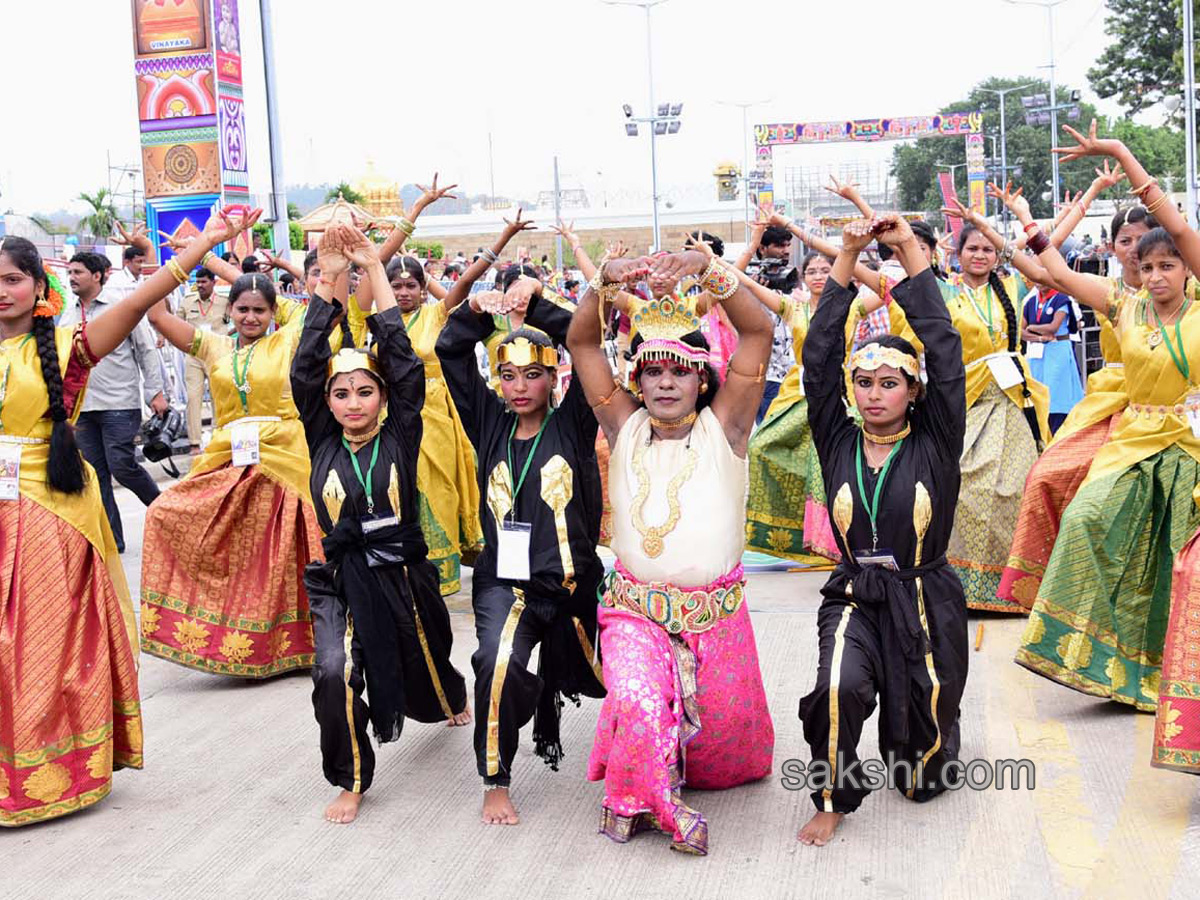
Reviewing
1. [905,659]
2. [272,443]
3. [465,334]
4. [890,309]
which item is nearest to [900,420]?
[905,659]

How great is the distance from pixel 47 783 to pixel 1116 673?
3.85 m

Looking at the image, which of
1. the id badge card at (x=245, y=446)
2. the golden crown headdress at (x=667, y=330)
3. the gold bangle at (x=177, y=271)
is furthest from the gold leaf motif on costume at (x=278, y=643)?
the golden crown headdress at (x=667, y=330)

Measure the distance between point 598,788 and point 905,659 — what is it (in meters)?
1.18

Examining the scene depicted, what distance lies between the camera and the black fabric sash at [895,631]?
425 centimetres

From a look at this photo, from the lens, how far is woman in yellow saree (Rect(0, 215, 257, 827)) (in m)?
4.48

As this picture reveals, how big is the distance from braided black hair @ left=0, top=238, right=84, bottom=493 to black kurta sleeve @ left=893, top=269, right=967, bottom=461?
9.09 feet

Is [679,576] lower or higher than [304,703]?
higher

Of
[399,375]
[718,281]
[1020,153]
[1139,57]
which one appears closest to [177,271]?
[399,375]

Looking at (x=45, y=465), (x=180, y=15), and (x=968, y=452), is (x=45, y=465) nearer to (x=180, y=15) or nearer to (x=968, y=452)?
(x=968, y=452)

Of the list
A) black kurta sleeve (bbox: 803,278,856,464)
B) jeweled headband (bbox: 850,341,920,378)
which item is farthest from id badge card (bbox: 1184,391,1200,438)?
black kurta sleeve (bbox: 803,278,856,464)

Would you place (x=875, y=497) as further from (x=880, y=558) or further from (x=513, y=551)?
Answer: (x=513, y=551)

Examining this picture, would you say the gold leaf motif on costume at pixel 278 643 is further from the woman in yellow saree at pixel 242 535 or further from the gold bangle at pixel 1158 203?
the gold bangle at pixel 1158 203

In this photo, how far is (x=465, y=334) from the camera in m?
4.75

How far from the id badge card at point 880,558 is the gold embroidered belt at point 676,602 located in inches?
17.0
